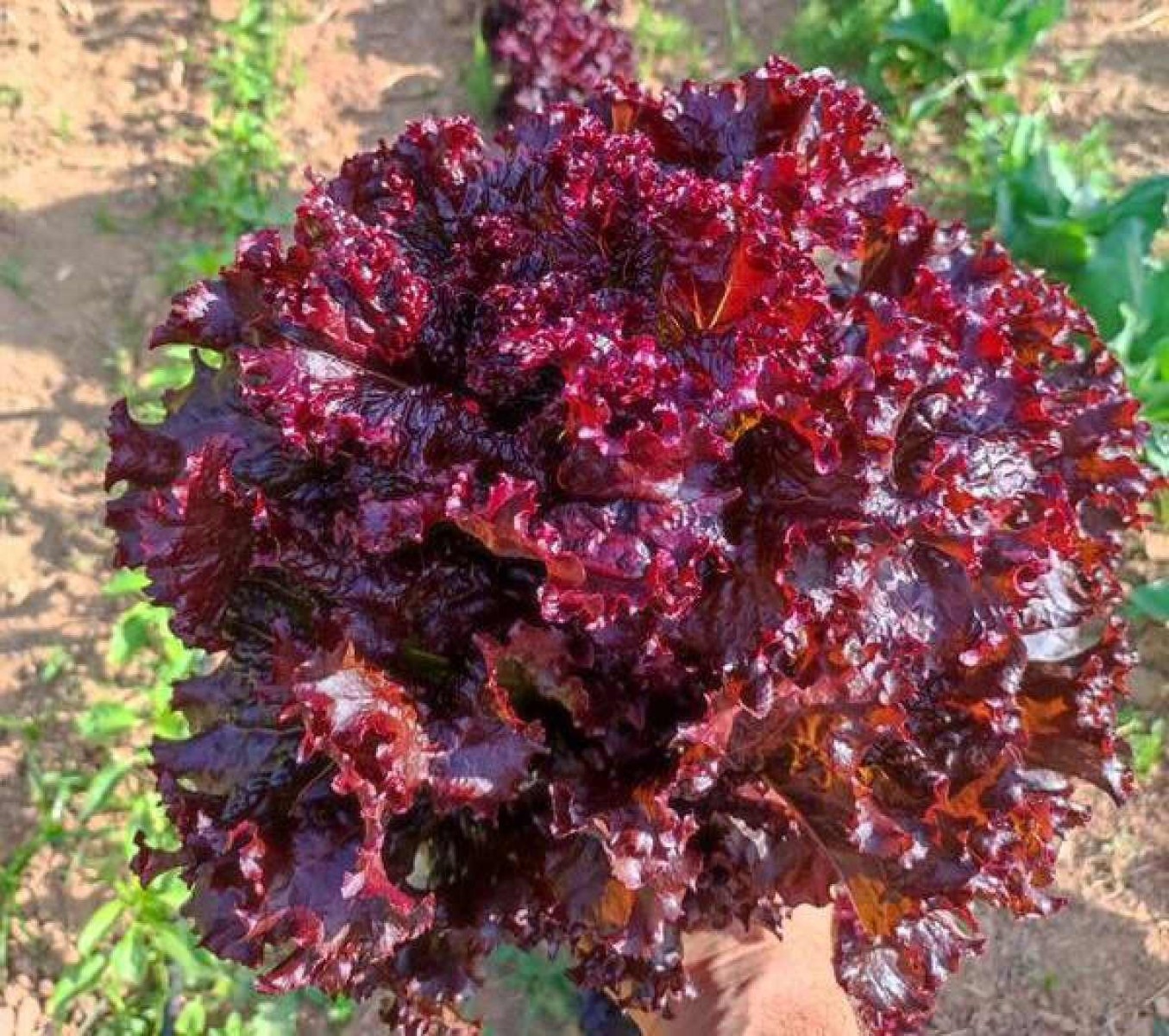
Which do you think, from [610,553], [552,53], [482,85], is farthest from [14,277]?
[610,553]

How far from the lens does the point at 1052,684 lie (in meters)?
2.09

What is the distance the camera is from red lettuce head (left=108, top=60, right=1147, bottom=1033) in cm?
159

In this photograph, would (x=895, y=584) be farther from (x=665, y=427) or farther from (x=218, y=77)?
(x=218, y=77)

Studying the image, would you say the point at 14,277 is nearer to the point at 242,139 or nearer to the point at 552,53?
the point at 242,139

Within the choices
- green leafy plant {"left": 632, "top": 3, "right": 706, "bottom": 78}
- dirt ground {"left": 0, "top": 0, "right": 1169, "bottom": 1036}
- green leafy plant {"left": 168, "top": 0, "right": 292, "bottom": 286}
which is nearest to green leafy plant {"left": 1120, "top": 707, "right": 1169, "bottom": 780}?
dirt ground {"left": 0, "top": 0, "right": 1169, "bottom": 1036}

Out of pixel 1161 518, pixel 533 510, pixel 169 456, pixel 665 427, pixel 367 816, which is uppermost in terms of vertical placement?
pixel 665 427

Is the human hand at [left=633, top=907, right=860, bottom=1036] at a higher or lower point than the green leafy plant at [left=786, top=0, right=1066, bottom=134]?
lower

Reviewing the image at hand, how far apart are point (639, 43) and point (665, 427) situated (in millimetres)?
3463

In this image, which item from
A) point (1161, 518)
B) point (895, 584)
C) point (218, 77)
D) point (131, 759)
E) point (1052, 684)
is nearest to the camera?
point (895, 584)

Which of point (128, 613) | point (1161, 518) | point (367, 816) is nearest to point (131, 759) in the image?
point (128, 613)

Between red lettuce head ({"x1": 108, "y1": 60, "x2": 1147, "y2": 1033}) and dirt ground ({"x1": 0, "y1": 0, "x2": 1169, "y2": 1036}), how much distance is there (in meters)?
1.23

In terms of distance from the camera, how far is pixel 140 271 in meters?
4.18

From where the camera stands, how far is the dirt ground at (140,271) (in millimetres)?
3086

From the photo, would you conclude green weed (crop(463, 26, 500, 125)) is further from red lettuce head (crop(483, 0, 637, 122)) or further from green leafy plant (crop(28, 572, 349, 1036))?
green leafy plant (crop(28, 572, 349, 1036))
